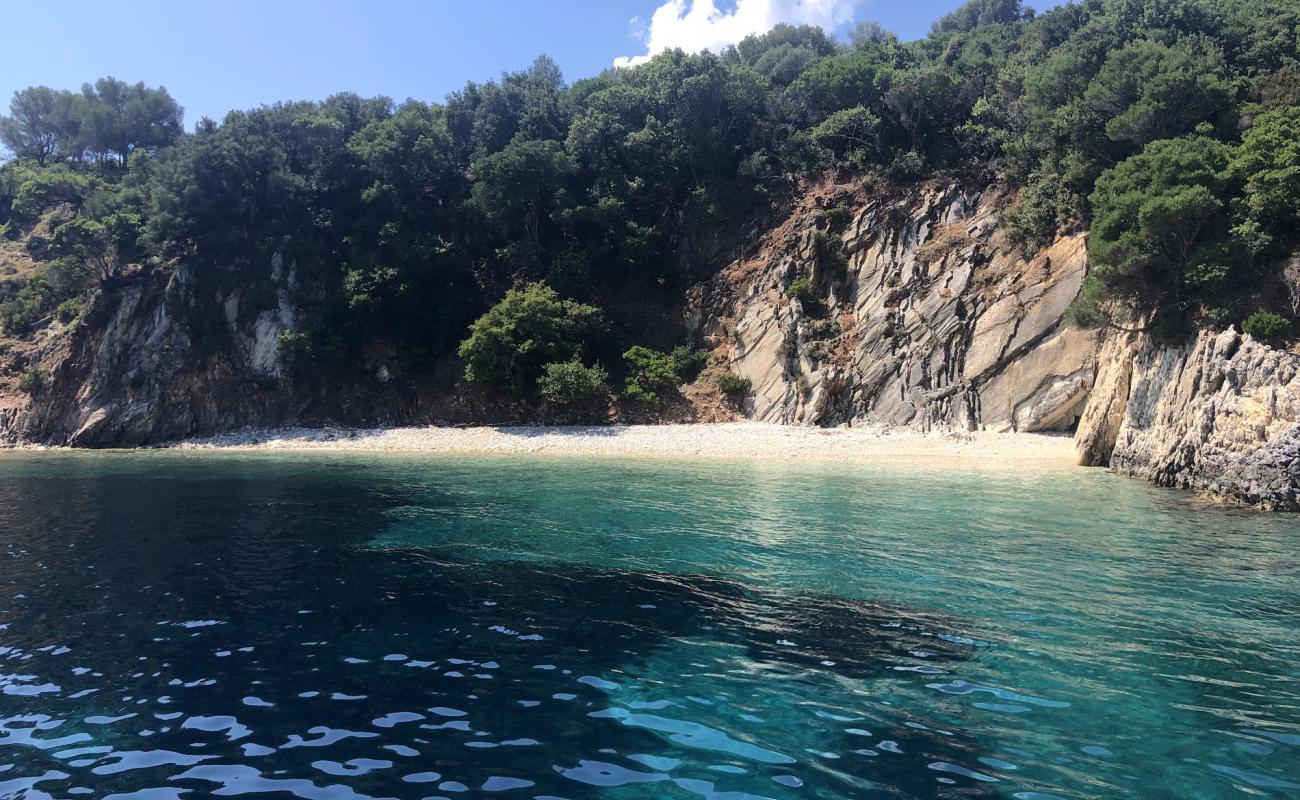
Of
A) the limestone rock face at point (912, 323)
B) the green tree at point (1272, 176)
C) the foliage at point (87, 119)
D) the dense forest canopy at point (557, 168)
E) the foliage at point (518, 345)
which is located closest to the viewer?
the green tree at point (1272, 176)

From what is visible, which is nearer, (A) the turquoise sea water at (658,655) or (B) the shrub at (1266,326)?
(A) the turquoise sea water at (658,655)

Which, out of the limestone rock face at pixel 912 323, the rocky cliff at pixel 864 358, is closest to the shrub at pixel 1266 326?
the rocky cliff at pixel 864 358

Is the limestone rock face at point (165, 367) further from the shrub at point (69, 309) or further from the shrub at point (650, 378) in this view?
the shrub at point (650, 378)

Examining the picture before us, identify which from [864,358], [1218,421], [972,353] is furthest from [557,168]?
[1218,421]

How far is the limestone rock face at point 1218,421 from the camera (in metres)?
19.2

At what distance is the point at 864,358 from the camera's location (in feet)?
131

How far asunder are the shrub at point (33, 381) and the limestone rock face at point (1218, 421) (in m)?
61.0

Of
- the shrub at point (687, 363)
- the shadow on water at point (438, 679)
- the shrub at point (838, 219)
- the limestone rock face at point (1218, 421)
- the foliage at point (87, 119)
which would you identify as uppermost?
the foliage at point (87, 119)

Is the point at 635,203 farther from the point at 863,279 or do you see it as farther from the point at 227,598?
the point at 227,598

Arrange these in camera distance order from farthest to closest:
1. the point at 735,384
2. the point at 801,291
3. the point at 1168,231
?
the point at 801,291 → the point at 735,384 → the point at 1168,231

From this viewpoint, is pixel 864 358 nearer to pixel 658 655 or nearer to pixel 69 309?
pixel 658 655

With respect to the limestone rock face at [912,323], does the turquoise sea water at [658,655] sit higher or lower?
lower

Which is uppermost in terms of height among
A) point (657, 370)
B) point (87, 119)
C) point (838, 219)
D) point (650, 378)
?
point (87, 119)

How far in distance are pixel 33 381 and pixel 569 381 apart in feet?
119
